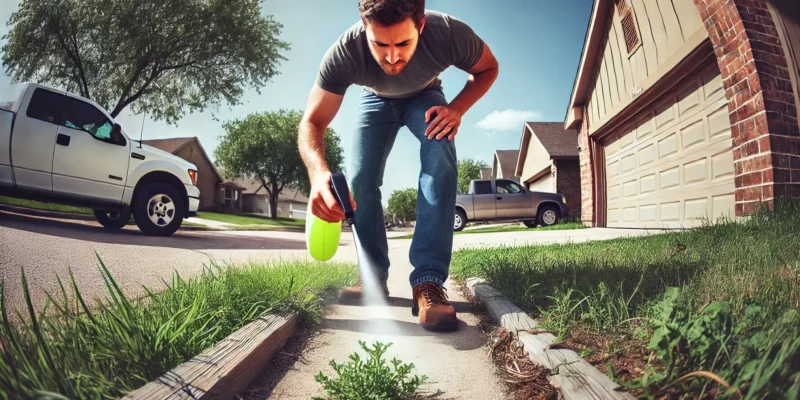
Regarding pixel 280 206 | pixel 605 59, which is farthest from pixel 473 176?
pixel 280 206

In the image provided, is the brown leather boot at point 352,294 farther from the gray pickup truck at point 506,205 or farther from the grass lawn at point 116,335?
the gray pickup truck at point 506,205

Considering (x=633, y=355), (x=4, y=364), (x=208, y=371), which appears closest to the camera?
(x=4, y=364)

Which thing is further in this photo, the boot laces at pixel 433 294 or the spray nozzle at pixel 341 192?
the boot laces at pixel 433 294

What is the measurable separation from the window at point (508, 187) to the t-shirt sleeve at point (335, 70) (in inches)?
343

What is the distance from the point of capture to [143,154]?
1.36 metres

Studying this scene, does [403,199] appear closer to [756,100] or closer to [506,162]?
[756,100]

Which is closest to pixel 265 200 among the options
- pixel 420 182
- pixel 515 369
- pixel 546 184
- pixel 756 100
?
pixel 420 182

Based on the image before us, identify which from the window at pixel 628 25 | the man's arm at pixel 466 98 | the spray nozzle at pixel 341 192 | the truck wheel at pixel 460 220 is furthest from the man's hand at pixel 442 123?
the truck wheel at pixel 460 220

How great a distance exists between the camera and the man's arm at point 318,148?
164 cm

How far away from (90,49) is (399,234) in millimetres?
4235

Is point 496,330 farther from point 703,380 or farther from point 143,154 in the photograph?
point 143,154

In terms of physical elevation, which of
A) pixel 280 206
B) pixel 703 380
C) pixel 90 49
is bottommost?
pixel 703 380

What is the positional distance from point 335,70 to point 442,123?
0.65 m

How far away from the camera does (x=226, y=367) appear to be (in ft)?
3.57
